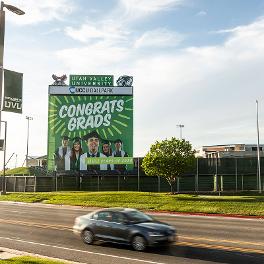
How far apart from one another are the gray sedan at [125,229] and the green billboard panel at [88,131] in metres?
46.7

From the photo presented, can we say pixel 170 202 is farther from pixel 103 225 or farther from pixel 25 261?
pixel 25 261

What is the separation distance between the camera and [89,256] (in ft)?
56.1

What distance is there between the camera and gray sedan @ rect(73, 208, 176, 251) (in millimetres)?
17781

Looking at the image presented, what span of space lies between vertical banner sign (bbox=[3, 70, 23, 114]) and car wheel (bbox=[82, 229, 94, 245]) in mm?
8021

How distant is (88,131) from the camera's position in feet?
225

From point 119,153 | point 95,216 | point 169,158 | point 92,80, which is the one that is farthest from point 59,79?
point 95,216

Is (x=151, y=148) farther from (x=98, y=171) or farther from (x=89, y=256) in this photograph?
(x=89, y=256)

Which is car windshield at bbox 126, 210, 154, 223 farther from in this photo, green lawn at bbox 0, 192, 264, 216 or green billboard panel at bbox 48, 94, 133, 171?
green billboard panel at bbox 48, 94, 133, 171

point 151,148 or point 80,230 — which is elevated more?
point 151,148

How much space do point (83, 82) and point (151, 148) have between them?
21870 millimetres

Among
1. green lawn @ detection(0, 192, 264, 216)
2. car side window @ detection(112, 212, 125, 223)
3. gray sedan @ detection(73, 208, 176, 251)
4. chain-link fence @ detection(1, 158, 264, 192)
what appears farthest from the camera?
chain-link fence @ detection(1, 158, 264, 192)

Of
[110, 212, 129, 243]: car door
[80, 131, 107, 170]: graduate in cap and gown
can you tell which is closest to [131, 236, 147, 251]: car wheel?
[110, 212, 129, 243]: car door

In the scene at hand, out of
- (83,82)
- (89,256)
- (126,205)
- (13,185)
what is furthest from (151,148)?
(89,256)

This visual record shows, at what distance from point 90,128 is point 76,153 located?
14.5ft
